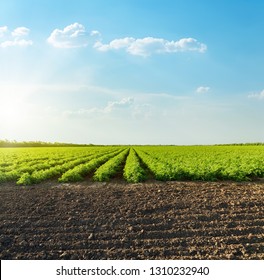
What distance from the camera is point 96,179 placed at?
1722 cm

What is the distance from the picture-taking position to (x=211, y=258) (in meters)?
7.98

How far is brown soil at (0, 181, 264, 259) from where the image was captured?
845 cm

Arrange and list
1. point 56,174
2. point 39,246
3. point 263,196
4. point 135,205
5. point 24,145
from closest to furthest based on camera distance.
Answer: point 39,246, point 135,205, point 263,196, point 56,174, point 24,145

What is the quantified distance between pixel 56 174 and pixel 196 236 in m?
12.7

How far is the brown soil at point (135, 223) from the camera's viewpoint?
27.7 feet

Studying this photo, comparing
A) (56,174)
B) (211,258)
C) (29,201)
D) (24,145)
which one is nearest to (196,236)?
(211,258)

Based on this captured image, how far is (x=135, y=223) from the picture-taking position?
33.0 ft

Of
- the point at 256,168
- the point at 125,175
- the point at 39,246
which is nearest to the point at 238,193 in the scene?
the point at 256,168

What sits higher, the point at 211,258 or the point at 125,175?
the point at 125,175

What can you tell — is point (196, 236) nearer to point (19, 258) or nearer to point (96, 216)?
point (96, 216)

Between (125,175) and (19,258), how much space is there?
31.3 feet

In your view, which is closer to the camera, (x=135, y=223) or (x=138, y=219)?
(x=135, y=223)

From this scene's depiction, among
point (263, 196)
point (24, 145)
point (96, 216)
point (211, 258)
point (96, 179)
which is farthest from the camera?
point (24, 145)

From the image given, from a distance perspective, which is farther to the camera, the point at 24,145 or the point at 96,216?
the point at 24,145
